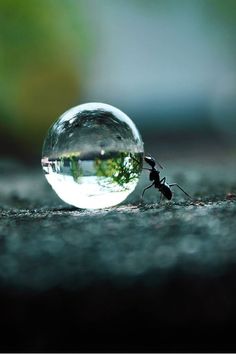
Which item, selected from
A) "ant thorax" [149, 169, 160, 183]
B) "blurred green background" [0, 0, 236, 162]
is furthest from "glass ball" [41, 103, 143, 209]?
"blurred green background" [0, 0, 236, 162]

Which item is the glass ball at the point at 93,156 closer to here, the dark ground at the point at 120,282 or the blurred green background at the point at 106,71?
the dark ground at the point at 120,282

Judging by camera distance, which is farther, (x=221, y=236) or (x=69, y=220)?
(x=69, y=220)

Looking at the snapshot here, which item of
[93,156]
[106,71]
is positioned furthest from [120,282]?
[106,71]

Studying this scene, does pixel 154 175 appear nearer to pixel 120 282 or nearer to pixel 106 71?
pixel 120 282

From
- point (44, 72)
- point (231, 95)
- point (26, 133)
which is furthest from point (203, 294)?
point (231, 95)

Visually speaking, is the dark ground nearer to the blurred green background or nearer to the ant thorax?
the ant thorax

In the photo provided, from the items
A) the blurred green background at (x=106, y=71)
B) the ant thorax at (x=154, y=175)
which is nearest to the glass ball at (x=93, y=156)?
the ant thorax at (x=154, y=175)

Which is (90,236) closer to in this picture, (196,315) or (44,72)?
(196,315)
